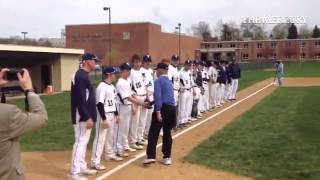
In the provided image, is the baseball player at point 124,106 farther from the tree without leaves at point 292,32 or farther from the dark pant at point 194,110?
the tree without leaves at point 292,32

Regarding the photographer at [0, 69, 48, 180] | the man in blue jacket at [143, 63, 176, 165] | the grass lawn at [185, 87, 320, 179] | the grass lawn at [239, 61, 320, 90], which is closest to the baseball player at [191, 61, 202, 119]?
the grass lawn at [185, 87, 320, 179]

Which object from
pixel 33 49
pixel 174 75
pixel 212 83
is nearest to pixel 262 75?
pixel 33 49

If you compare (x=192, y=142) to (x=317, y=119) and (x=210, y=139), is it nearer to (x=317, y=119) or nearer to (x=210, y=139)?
(x=210, y=139)

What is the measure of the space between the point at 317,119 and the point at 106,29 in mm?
79837

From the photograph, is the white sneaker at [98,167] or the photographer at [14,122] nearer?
the photographer at [14,122]

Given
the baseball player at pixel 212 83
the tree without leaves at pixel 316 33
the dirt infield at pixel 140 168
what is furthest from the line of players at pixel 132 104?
the tree without leaves at pixel 316 33

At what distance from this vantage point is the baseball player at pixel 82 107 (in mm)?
8430

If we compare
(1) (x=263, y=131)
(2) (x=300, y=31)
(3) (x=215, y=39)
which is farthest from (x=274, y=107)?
(2) (x=300, y=31)

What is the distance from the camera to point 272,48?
12419cm

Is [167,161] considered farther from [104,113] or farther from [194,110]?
[194,110]

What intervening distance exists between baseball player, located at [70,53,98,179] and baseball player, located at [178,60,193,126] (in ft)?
22.3

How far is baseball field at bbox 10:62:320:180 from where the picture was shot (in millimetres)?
9125

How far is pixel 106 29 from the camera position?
309ft

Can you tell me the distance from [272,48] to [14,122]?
408 feet
